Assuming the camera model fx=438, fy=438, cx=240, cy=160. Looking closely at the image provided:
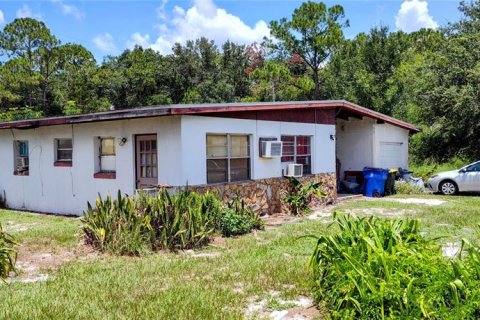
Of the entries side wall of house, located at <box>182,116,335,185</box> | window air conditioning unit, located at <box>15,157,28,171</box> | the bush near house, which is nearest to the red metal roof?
side wall of house, located at <box>182,116,335,185</box>

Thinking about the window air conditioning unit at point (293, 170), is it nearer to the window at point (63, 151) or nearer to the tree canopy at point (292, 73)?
the window at point (63, 151)

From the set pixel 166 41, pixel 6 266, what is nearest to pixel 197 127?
pixel 6 266

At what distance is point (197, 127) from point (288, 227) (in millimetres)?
2953

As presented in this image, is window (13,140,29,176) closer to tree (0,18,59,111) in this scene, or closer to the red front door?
the red front door

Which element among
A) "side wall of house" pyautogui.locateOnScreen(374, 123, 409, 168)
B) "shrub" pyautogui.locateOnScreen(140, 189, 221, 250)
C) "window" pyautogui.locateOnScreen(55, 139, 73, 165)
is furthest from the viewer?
"side wall of house" pyautogui.locateOnScreen(374, 123, 409, 168)

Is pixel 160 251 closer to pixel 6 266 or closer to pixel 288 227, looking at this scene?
pixel 6 266

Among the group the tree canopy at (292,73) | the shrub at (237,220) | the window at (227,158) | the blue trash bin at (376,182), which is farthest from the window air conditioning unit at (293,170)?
the tree canopy at (292,73)

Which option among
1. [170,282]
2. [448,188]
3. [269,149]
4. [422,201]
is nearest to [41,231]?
[170,282]

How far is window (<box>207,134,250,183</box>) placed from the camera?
10.2 meters

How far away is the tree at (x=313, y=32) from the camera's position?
29984mm

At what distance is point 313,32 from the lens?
100 feet

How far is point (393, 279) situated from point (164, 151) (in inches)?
270

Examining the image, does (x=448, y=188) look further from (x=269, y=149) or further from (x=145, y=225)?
(x=145, y=225)

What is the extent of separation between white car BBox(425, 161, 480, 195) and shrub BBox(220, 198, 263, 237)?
9.57 m
